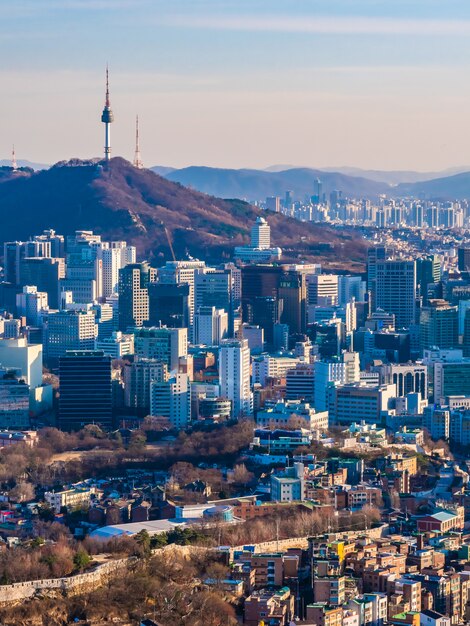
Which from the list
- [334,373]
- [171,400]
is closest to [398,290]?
[334,373]

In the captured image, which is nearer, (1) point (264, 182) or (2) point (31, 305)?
(2) point (31, 305)

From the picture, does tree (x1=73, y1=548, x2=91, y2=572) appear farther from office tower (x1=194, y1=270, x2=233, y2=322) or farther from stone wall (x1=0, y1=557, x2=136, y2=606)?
office tower (x1=194, y1=270, x2=233, y2=322)

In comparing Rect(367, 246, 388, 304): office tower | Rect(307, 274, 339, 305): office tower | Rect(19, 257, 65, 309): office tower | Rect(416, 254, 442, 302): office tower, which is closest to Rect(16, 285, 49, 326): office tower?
Rect(19, 257, 65, 309): office tower

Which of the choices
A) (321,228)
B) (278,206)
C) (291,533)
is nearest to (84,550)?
(291,533)

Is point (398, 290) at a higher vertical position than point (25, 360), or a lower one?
higher

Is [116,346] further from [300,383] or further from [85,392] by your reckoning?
[85,392]
